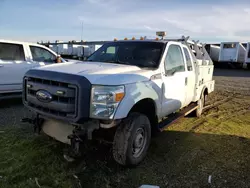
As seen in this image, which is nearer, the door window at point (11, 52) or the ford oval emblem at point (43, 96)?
the ford oval emblem at point (43, 96)

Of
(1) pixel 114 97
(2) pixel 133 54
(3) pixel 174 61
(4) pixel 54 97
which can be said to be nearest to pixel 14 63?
(2) pixel 133 54

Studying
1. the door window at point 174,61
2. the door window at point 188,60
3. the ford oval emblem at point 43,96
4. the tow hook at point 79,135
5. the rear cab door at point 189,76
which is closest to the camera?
the tow hook at point 79,135

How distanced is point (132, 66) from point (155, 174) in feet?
5.80

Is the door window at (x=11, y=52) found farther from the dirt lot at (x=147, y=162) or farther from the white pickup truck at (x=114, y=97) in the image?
the white pickup truck at (x=114, y=97)

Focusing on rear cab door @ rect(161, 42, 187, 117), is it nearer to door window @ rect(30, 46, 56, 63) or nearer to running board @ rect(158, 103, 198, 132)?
running board @ rect(158, 103, 198, 132)

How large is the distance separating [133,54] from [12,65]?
4.22 meters

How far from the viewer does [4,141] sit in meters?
4.38

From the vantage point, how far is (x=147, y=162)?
3898 millimetres

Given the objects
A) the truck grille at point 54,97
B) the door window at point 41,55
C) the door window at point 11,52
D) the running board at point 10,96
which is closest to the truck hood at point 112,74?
the truck grille at point 54,97

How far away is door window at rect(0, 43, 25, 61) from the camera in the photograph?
6816 millimetres

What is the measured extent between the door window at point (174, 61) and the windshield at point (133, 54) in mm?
228

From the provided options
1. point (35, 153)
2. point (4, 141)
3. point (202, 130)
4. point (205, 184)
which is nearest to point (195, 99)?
point (202, 130)

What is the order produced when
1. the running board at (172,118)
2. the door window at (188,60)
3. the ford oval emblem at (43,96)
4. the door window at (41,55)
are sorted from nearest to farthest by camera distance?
the ford oval emblem at (43,96)
the running board at (172,118)
the door window at (188,60)
the door window at (41,55)

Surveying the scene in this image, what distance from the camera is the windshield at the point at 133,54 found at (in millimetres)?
4311
